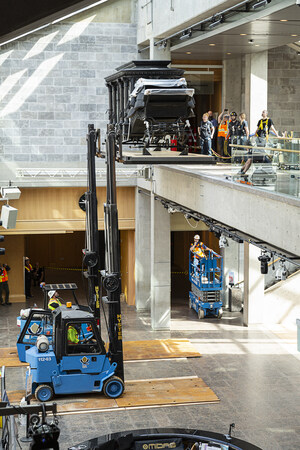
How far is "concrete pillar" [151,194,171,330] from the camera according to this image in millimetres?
23703

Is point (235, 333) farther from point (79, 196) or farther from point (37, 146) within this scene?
point (37, 146)

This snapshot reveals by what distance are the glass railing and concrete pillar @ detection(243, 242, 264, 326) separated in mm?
8002

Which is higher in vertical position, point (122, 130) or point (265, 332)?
point (122, 130)

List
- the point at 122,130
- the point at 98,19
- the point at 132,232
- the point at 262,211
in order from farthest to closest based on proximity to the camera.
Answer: the point at 132,232
the point at 98,19
the point at 122,130
the point at 262,211

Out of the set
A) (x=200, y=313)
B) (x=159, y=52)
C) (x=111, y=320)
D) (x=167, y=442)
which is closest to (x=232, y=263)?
(x=200, y=313)

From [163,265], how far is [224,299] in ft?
13.1

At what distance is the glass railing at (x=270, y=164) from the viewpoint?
11977 mm

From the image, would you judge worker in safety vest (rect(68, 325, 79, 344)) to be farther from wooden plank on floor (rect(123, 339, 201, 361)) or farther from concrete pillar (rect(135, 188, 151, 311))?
concrete pillar (rect(135, 188, 151, 311))

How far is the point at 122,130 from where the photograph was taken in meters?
18.1

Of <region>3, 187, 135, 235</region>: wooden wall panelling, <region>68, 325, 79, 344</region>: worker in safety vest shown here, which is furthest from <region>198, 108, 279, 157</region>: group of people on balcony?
<region>3, 187, 135, 235</region>: wooden wall panelling

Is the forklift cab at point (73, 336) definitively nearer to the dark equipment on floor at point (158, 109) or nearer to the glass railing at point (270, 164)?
the dark equipment on floor at point (158, 109)

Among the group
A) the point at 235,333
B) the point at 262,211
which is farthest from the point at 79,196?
the point at 262,211

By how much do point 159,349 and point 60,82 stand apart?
11515 millimetres

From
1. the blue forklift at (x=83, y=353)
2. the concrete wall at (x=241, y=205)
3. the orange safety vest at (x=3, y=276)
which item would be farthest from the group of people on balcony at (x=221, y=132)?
the orange safety vest at (x=3, y=276)
